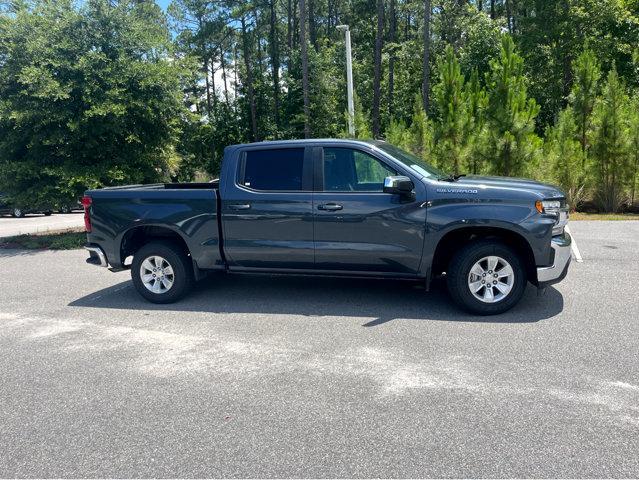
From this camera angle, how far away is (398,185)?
5418 millimetres

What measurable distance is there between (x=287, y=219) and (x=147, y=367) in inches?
90.2

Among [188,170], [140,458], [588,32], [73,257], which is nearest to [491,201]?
[140,458]

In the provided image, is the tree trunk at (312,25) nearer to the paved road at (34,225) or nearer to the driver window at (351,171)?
the paved road at (34,225)

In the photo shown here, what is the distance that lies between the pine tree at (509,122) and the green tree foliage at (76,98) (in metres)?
8.23

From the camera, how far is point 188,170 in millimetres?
20594

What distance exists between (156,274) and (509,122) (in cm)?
1063

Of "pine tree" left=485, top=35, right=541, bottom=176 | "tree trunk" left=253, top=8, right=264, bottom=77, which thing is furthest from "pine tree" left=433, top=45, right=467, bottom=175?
"tree trunk" left=253, top=8, right=264, bottom=77

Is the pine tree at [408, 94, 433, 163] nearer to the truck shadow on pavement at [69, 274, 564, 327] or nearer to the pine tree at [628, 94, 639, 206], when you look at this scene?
the pine tree at [628, 94, 639, 206]

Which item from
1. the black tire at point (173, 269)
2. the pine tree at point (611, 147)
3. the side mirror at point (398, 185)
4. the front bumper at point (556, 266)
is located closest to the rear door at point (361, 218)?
the side mirror at point (398, 185)

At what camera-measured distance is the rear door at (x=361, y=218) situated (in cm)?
562

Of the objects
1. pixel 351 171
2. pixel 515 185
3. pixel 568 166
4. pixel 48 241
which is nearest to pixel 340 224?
pixel 351 171

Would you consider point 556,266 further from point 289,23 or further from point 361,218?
point 289,23

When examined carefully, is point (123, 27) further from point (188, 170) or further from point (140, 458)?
point (140, 458)

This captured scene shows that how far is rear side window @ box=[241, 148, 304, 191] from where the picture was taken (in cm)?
606
